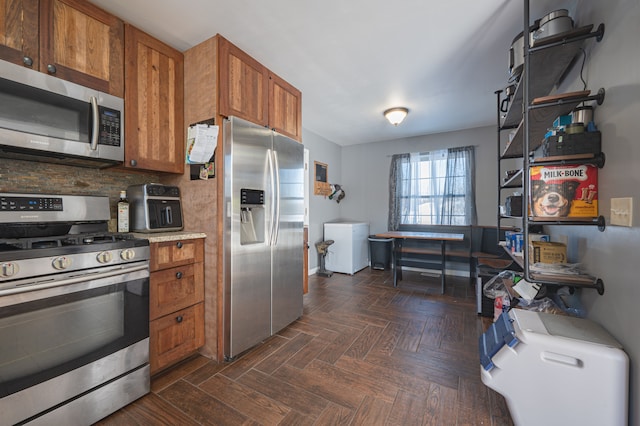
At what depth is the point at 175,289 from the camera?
180 centimetres

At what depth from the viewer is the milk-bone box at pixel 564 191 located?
122 cm

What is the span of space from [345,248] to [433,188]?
1942 mm

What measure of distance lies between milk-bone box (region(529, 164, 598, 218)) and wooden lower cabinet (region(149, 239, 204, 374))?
2136 millimetres

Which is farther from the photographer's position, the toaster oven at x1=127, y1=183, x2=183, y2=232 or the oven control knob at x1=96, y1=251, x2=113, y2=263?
the toaster oven at x1=127, y1=183, x2=183, y2=232

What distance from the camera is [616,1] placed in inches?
44.4

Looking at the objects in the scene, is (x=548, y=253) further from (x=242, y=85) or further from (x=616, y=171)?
(x=242, y=85)

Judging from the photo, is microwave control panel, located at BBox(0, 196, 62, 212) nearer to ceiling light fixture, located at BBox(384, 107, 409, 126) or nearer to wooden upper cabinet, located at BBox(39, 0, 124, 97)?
wooden upper cabinet, located at BBox(39, 0, 124, 97)

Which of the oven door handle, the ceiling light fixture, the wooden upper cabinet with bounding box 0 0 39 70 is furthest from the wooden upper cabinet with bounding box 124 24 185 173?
the ceiling light fixture

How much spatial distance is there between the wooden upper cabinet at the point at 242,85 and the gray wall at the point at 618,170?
7.05 ft

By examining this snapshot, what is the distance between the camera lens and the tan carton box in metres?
1.49

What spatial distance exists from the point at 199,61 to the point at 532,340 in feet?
8.88

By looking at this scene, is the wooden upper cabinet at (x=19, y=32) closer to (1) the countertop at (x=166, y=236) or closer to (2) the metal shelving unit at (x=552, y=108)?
(1) the countertop at (x=166, y=236)

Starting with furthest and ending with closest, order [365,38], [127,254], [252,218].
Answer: [252,218] → [365,38] → [127,254]

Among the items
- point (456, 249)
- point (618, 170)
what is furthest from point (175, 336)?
point (456, 249)
